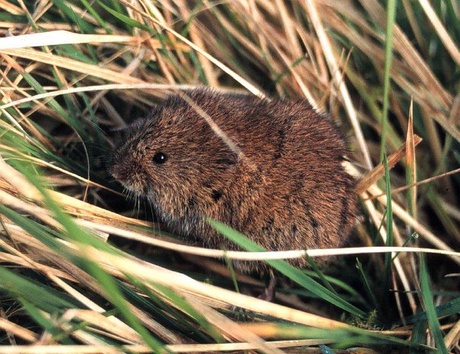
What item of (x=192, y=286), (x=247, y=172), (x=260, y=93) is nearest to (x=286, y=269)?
(x=192, y=286)

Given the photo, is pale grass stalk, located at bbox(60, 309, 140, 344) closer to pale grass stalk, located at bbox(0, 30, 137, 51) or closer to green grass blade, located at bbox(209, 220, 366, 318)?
green grass blade, located at bbox(209, 220, 366, 318)

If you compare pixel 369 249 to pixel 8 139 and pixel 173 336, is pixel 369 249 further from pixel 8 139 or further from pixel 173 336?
pixel 8 139

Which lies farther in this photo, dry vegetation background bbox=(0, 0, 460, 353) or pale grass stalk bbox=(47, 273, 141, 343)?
dry vegetation background bbox=(0, 0, 460, 353)

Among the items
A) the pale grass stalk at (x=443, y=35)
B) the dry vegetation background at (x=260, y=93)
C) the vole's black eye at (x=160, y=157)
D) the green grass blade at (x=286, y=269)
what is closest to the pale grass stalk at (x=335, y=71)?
the dry vegetation background at (x=260, y=93)

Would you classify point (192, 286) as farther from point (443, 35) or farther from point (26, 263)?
point (443, 35)

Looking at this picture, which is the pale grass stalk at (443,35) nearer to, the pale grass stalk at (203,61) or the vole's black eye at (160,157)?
the pale grass stalk at (203,61)

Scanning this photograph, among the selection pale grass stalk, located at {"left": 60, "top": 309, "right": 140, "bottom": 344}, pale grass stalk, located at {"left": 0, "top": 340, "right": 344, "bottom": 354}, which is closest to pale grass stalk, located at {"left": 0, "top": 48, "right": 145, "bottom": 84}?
pale grass stalk, located at {"left": 60, "top": 309, "right": 140, "bottom": 344}
